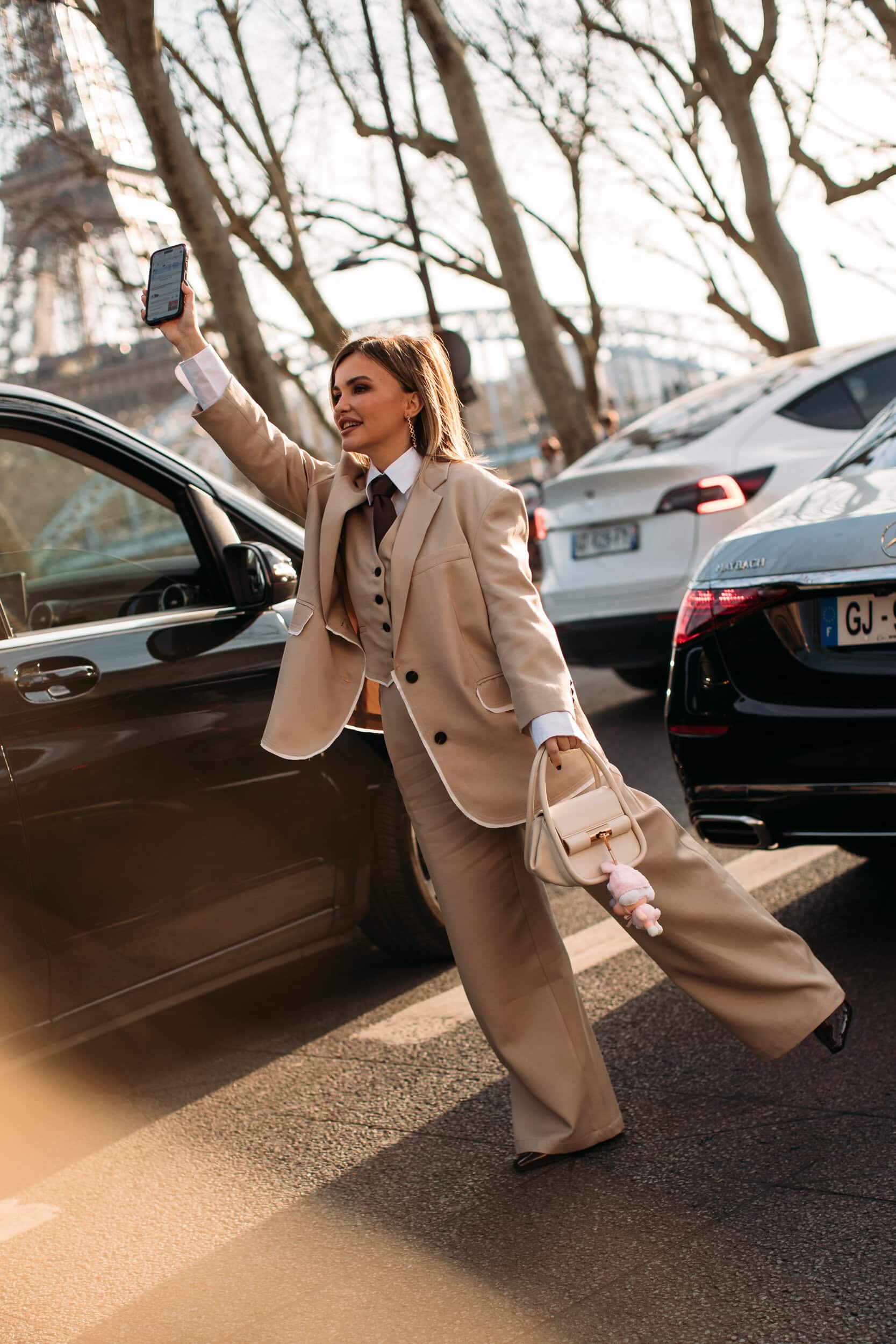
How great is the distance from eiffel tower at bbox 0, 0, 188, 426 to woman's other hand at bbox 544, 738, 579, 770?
8907 mm

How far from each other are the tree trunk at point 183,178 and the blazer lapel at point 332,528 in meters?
11.9

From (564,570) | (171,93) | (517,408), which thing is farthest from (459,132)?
(517,408)

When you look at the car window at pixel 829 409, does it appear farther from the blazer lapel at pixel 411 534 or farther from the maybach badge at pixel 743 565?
the blazer lapel at pixel 411 534

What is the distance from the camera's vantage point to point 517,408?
8806cm

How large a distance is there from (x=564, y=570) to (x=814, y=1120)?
494 cm

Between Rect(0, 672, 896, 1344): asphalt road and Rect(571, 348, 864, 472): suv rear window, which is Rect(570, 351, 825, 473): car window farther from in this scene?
Rect(0, 672, 896, 1344): asphalt road

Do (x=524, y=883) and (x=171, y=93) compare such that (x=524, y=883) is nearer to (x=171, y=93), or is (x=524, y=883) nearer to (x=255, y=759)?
(x=255, y=759)

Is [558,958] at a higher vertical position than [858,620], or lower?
lower

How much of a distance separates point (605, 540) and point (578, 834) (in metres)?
4.89

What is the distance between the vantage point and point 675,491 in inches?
276

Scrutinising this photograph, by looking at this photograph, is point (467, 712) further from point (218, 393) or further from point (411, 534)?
point (218, 393)

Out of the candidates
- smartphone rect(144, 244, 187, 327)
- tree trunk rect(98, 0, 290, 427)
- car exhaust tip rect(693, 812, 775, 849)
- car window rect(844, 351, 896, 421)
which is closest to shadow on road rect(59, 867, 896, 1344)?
car exhaust tip rect(693, 812, 775, 849)

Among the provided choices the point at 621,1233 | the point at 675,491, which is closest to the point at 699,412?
the point at 675,491

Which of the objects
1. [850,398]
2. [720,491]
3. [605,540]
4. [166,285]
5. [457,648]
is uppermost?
[166,285]
